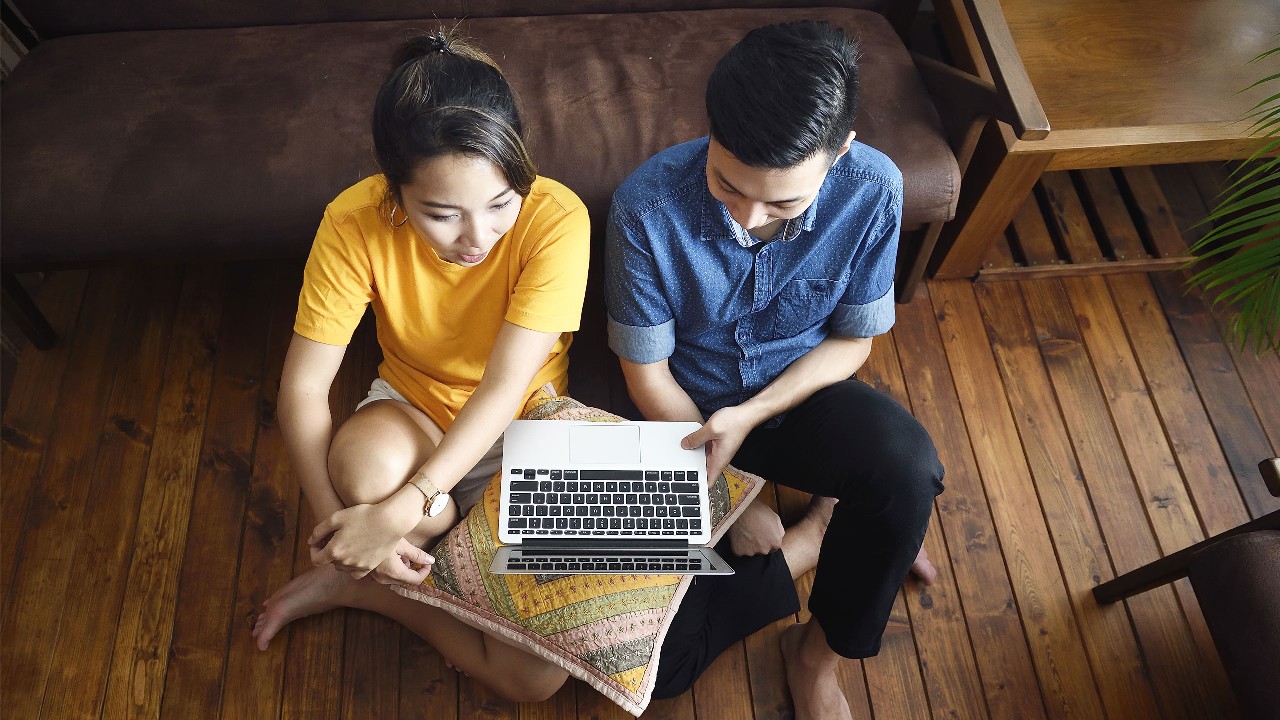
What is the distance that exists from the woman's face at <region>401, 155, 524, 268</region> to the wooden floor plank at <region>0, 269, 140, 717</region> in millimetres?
1074

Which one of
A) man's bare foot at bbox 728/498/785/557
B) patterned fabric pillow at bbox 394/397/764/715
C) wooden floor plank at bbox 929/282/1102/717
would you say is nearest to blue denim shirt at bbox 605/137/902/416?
man's bare foot at bbox 728/498/785/557

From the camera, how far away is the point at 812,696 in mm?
1509

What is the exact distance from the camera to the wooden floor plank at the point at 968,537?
1.60 metres

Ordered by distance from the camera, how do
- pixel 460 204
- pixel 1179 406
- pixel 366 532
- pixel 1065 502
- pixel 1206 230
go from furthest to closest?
pixel 1206 230, pixel 1179 406, pixel 1065 502, pixel 366 532, pixel 460 204

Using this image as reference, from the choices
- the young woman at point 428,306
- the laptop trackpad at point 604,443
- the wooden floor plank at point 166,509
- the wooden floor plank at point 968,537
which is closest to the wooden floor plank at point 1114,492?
the wooden floor plank at point 968,537

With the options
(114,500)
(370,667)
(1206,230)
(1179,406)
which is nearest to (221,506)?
(114,500)

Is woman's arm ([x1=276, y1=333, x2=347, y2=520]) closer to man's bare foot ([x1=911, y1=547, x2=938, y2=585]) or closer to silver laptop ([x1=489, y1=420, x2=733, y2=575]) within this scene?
silver laptop ([x1=489, y1=420, x2=733, y2=575])

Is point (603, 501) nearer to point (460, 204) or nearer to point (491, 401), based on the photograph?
point (491, 401)

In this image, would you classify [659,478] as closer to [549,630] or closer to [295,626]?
[549,630]

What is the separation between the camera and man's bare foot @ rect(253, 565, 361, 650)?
5.20 feet

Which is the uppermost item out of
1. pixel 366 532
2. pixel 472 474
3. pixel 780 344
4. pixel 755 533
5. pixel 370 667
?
pixel 780 344

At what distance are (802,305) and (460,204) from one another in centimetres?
56

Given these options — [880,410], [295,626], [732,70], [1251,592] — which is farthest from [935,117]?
[295,626]

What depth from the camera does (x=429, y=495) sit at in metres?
1.27
